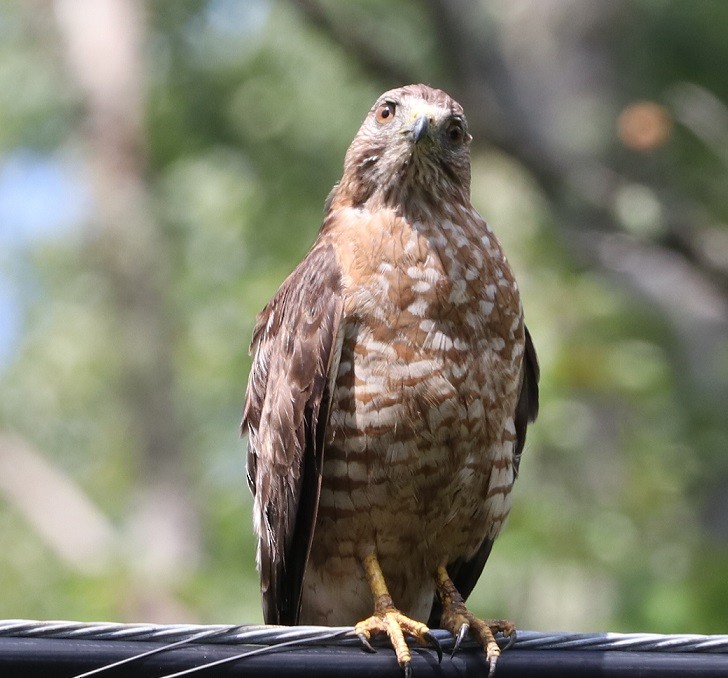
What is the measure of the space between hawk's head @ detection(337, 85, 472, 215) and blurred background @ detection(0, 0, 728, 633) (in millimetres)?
2961

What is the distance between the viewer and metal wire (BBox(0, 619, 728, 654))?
2.41 m

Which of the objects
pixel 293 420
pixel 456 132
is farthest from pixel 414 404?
pixel 456 132

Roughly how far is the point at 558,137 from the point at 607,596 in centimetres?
365

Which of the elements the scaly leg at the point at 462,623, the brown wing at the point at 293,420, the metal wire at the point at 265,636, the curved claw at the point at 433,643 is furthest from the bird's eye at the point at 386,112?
the metal wire at the point at 265,636

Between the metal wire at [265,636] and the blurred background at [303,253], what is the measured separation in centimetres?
376

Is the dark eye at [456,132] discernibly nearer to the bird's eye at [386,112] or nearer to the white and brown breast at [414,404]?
the bird's eye at [386,112]

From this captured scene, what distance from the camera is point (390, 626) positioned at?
3.34 m

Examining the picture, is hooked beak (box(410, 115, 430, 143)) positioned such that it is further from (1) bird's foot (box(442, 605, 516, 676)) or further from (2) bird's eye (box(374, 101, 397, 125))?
(1) bird's foot (box(442, 605, 516, 676))

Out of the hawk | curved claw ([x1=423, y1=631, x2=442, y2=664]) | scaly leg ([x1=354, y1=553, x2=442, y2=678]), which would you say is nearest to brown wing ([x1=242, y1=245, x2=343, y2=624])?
the hawk

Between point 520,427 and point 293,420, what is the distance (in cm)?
83

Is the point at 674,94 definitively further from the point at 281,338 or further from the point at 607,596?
the point at 281,338

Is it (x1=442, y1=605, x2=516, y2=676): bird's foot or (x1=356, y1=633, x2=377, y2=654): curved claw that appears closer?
(x1=356, y1=633, x2=377, y2=654): curved claw

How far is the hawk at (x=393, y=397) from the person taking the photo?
354 cm

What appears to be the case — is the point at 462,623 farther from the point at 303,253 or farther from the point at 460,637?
the point at 303,253
